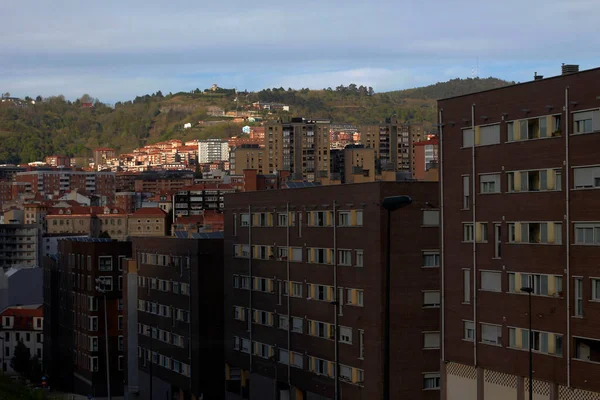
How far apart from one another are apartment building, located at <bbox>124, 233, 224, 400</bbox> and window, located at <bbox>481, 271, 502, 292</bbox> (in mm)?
25689

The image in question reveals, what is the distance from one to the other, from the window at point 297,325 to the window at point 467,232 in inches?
552

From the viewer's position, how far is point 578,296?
32.8 meters

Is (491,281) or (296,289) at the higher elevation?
(491,281)

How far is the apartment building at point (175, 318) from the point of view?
200 ft

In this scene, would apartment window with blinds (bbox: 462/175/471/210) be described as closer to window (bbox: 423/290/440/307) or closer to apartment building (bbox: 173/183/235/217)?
window (bbox: 423/290/440/307)

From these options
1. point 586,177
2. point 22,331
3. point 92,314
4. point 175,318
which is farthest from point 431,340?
point 22,331

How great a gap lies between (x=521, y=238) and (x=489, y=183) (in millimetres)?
2493

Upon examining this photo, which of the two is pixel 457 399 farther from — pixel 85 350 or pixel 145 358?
pixel 85 350

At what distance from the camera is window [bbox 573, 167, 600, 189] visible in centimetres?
3219

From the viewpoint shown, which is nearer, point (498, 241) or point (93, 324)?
point (498, 241)

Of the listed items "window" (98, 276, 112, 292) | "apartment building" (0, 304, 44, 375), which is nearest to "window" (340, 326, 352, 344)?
"window" (98, 276, 112, 292)

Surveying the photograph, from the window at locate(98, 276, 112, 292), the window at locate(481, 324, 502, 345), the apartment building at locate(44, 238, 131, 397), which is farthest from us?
the apartment building at locate(44, 238, 131, 397)

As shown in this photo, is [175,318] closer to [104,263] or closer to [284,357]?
[104,263]

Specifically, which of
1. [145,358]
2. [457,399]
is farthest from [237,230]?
[457,399]
